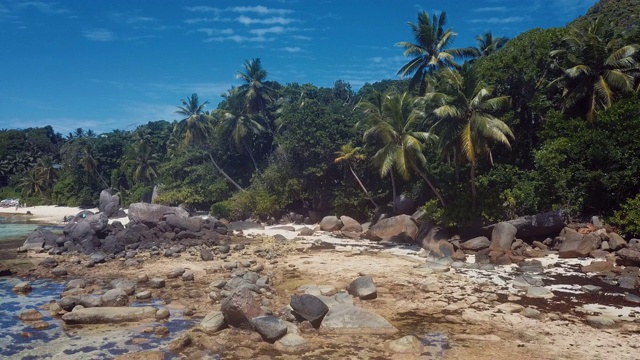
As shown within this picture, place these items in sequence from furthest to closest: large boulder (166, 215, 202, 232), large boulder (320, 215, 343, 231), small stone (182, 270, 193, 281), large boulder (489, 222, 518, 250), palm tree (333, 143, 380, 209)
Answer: palm tree (333, 143, 380, 209) → large boulder (320, 215, 343, 231) → large boulder (166, 215, 202, 232) → large boulder (489, 222, 518, 250) → small stone (182, 270, 193, 281)

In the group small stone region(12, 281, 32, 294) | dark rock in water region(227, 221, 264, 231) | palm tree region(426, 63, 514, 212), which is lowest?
dark rock in water region(227, 221, 264, 231)

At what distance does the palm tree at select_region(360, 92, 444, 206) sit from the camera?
2642cm

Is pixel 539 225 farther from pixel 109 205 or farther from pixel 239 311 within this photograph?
pixel 109 205

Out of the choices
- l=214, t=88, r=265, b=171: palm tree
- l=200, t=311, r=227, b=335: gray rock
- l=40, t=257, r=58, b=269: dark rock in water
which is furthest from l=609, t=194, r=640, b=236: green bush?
l=214, t=88, r=265, b=171: palm tree

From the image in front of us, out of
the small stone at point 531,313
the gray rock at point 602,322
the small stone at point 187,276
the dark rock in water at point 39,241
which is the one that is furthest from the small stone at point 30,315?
the gray rock at point 602,322

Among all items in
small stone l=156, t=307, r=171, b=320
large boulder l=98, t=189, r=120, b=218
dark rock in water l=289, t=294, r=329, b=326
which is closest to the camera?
dark rock in water l=289, t=294, r=329, b=326

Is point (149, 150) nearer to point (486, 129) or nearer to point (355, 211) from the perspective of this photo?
point (355, 211)

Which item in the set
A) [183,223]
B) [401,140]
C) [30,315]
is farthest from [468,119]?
[30,315]

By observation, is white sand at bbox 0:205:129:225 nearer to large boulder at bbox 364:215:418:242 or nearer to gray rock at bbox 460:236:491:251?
large boulder at bbox 364:215:418:242

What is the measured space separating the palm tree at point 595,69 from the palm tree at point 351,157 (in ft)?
46.8

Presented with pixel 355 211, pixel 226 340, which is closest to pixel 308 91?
pixel 355 211

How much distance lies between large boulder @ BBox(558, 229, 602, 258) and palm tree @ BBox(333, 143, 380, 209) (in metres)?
15.4

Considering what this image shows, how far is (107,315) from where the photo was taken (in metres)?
13.0

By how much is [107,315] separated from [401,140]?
19.3 meters
